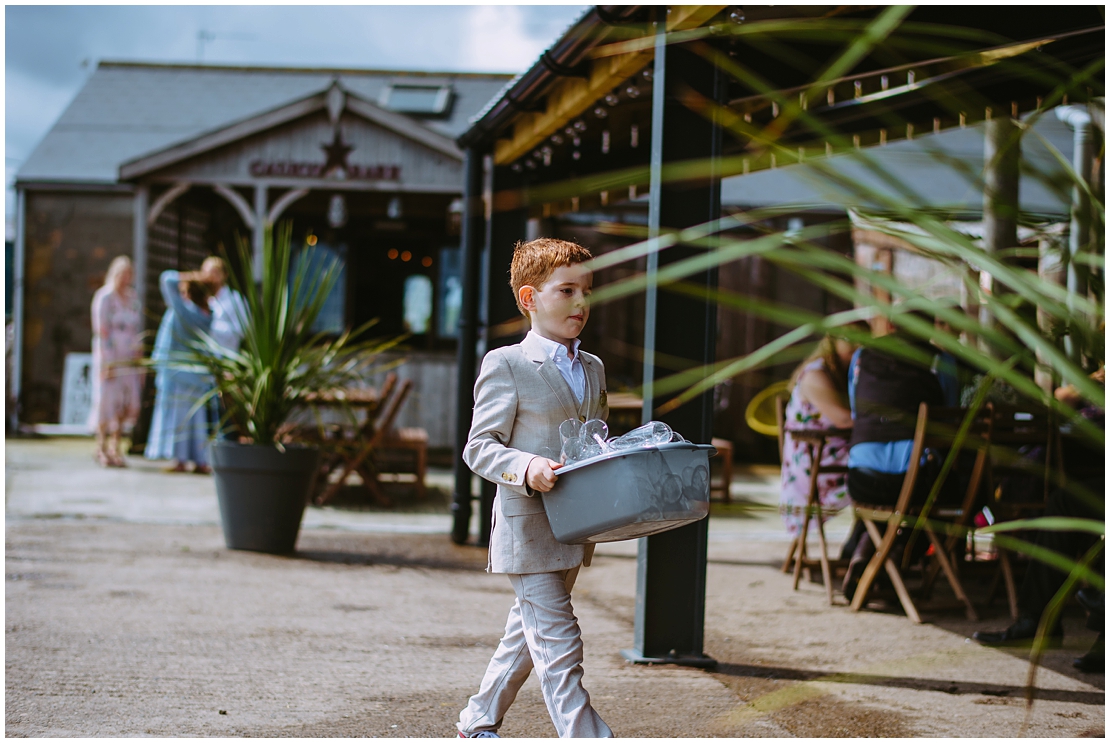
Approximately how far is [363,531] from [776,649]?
12.2ft

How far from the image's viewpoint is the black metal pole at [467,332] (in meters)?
6.66

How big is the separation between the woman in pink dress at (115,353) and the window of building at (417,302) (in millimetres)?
4723

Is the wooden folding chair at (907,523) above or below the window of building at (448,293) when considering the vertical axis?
below

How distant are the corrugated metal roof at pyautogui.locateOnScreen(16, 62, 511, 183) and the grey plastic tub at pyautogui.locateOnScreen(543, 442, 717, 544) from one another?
1392 centimetres

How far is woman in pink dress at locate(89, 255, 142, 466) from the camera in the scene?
33.4 ft

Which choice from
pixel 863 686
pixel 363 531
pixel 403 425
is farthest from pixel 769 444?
pixel 863 686

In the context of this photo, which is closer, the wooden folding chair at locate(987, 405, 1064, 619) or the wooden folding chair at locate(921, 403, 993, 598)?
the wooden folding chair at locate(921, 403, 993, 598)

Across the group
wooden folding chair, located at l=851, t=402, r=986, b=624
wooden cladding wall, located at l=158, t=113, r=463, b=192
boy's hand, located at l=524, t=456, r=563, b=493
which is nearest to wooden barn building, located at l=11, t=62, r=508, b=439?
wooden cladding wall, located at l=158, t=113, r=463, b=192

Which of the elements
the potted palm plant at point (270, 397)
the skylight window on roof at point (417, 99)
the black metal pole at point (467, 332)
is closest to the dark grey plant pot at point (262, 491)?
the potted palm plant at point (270, 397)

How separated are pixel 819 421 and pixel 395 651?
300 centimetres

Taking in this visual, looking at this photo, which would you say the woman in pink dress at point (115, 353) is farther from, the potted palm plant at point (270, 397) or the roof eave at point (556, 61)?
the roof eave at point (556, 61)

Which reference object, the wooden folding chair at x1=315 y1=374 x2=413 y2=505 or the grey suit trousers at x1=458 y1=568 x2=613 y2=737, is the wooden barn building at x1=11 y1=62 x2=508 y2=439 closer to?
the wooden folding chair at x1=315 y1=374 x2=413 y2=505

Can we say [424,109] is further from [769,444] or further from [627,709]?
[627,709]

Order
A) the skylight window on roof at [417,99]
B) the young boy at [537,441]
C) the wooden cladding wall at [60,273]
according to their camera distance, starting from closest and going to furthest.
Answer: the young boy at [537,441] < the wooden cladding wall at [60,273] < the skylight window on roof at [417,99]
